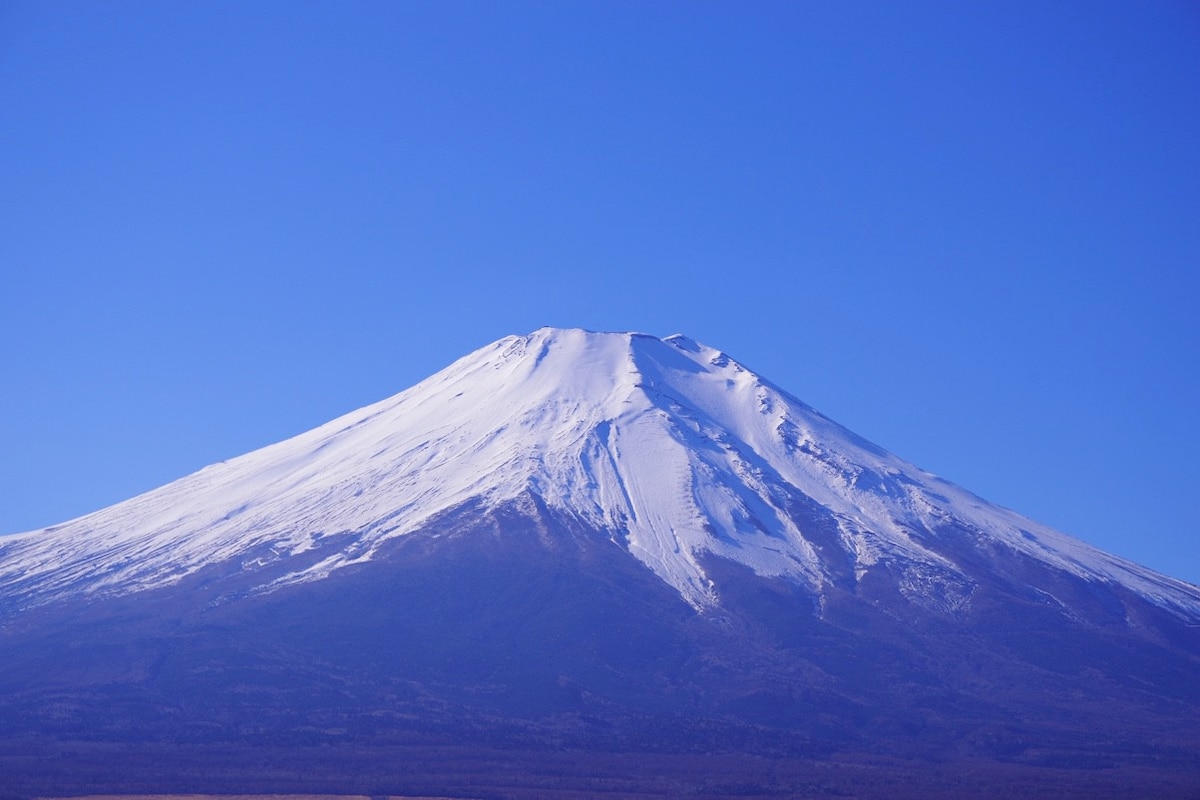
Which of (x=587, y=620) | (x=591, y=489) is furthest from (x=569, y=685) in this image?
(x=591, y=489)

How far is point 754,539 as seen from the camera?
10362cm

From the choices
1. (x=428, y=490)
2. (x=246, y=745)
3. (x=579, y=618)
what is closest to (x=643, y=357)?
(x=428, y=490)

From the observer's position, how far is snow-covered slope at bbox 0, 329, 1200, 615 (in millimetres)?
102125

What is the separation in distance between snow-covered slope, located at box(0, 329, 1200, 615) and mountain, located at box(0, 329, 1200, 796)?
1.10 feet

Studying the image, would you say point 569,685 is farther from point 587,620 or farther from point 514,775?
point 514,775

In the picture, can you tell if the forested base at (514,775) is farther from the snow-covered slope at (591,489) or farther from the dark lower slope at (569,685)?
the snow-covered slope at (591,489)

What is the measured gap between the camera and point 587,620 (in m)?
90.6

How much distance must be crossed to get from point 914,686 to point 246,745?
36171 millimetres

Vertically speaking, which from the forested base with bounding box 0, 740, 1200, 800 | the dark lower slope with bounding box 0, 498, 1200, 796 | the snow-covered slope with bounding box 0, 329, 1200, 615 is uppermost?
the snow-covered slope with bounding box 0, 329, 1200, 615

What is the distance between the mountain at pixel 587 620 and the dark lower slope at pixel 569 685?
0.23m

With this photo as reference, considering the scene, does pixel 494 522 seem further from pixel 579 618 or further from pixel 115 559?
pixel 115 559

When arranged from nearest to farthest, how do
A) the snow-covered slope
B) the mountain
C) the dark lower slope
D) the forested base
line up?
the forested base
the dark lower slope
the mountain
the snow-covered slope

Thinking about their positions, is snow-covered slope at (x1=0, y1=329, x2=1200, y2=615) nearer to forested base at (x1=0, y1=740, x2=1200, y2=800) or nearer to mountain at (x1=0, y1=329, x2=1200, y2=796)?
mountain at (x1=0, y1=329, x2=1200, y2=796)

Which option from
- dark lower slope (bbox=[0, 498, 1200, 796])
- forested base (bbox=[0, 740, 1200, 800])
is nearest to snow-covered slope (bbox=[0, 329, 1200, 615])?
dark lower slope (bbox=[0, 498, 1200, 796])
